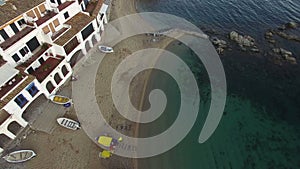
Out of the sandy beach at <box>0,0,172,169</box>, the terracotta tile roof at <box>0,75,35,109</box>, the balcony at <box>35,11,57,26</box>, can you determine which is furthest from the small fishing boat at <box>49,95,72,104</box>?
the balcony at <box>35,11,57,26</box>

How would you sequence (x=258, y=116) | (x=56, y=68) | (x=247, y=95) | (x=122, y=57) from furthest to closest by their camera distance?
(x=122, y=57)
(x=247, y=95)
(x=258, y=116)
(x=56, y=68)

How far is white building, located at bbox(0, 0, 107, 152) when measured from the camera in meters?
32.8

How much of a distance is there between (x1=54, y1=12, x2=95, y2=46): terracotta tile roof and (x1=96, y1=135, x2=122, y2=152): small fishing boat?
1834cm

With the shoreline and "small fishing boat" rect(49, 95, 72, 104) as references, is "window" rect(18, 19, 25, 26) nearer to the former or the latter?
"small fishing boat" rect(49, 95, 72, 104)

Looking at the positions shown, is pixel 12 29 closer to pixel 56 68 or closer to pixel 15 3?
pixel 15 3

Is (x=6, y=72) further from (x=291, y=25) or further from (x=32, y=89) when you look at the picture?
(x=291, y=25)

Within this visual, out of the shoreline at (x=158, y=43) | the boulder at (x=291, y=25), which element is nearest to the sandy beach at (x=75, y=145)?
the shoreline at (x=158, y=43)

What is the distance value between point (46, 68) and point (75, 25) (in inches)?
417

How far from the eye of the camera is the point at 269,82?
155 ft

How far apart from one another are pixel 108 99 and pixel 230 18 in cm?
4696

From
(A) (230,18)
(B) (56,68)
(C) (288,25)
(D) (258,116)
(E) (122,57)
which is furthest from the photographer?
(A) (230,18)

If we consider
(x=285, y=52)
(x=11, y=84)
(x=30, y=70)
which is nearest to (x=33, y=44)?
(x=30, y=70)

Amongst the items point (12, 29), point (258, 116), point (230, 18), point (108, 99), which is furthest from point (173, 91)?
point (230, 18)

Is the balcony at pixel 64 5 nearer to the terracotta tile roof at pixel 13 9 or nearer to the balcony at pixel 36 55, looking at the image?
the terracotta tile roof at pixel 13 9
